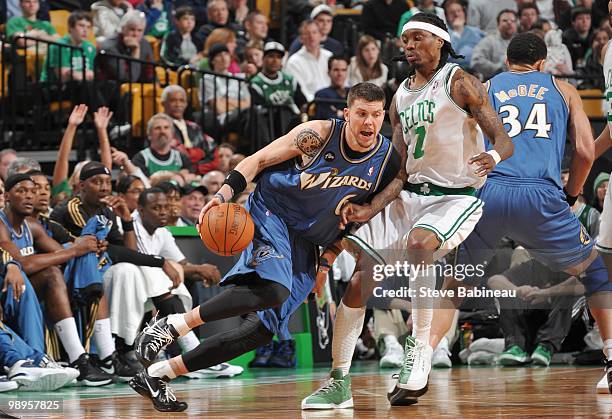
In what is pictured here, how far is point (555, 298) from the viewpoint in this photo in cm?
1038

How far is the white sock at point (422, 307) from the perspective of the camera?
6.23 metres

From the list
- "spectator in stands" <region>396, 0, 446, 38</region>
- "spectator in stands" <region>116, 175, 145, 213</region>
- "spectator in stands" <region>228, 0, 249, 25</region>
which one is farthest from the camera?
"spectator in stands" <region>228, 0, 249, 25</region>

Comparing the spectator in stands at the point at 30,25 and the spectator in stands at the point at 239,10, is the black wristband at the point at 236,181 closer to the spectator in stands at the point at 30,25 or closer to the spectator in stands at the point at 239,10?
the spectator in stands at the point at 30,25

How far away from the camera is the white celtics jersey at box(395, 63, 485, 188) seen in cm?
628

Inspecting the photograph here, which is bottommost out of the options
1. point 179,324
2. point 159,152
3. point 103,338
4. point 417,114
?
point 103,338

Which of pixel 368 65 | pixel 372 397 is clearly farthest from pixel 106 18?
pixel 372 397

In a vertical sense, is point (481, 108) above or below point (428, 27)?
below

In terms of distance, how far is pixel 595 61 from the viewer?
562 inches

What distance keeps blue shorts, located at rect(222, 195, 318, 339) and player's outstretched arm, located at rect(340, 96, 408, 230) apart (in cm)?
31

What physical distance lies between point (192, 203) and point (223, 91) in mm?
2876

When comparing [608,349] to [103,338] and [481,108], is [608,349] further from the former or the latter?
[103,338]

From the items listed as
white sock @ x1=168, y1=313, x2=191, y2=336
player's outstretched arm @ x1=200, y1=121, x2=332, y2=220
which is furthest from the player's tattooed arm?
white sock @ x1=168, y1=313, x2=191, y2=336

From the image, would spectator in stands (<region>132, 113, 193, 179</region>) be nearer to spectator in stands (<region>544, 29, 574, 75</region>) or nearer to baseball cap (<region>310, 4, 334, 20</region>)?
baseball cap (<region>310, 4, 334, 20</region>)

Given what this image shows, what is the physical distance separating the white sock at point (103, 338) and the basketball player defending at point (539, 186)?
124 inches
